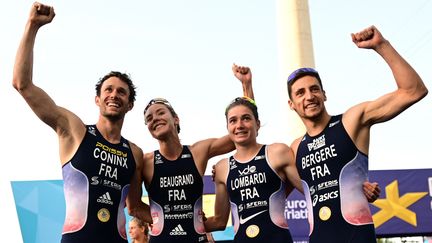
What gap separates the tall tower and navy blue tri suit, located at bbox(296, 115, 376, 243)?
27284 mm

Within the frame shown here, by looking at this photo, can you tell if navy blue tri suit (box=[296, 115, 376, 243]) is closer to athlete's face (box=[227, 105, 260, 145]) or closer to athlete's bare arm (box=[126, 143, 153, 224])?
athlete's face (box=[227, 105, 260, 145])

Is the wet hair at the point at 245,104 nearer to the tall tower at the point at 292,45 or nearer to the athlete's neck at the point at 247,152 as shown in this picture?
the athlete's neck at the point at 247,152

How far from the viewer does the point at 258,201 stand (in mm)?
6418

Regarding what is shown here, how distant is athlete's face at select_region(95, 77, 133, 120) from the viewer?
634 centimetres

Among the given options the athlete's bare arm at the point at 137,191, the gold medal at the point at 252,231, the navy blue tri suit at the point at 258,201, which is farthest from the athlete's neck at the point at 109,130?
the gold medal at the point at 252,231

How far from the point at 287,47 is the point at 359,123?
2921 cm

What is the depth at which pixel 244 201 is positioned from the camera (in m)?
6.47

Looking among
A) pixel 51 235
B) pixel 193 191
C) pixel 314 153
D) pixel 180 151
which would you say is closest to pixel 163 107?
pixel 180 151

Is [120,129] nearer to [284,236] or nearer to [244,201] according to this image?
[244,201]

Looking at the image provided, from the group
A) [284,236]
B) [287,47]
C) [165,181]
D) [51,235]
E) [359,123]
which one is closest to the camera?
[359,123]

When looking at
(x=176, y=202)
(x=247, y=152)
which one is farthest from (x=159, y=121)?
(x=247, y=152)

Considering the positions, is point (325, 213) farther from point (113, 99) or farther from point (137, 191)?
point (113, 99)

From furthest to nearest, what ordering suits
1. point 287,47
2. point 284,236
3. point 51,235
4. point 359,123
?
point 287,47 → point 51,235 → point 284,236 → point 359,123

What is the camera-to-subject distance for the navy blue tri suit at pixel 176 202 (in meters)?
6.72
